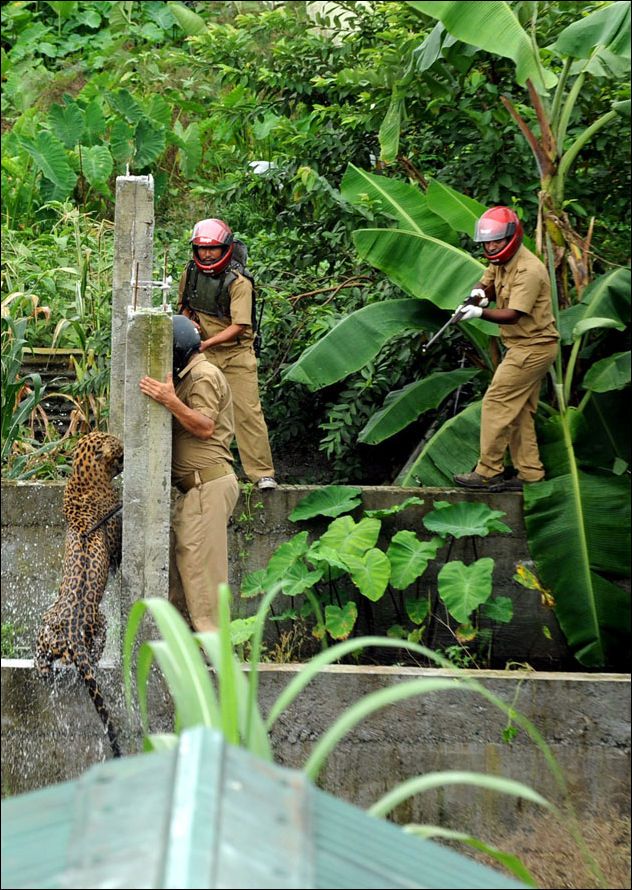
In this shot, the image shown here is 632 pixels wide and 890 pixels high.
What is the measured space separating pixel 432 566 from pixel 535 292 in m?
1.81

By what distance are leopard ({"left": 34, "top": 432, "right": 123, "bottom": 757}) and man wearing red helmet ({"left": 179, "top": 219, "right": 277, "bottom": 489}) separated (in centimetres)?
163

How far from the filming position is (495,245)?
7.55 meters

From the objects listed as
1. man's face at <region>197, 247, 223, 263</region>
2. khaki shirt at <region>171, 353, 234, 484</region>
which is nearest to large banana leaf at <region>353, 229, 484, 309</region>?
man's face at <region>197, 247, 223, 263</region>

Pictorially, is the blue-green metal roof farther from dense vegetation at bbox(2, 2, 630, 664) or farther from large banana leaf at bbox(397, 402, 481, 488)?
large banana leaf at bbox(397, 402, 481, 488)

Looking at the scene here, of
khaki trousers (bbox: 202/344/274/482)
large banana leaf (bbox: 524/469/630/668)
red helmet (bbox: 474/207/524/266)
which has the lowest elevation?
large banana leaf (bbox: 524/469/630/668)

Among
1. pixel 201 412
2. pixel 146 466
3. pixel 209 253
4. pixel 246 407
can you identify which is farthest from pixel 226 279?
pixel 146 466

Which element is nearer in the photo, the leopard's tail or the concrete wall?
the leopard's tail

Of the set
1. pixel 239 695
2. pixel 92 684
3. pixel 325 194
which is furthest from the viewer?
pixel 325 194

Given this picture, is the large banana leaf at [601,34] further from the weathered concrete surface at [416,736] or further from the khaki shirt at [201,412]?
the weathered concrete surface at [416,736]

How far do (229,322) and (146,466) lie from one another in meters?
2.23

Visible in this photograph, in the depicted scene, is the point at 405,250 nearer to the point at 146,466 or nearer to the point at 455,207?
the point at 455,207

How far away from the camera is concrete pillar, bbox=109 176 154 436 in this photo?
7863 mm

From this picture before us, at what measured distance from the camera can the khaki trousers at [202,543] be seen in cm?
657

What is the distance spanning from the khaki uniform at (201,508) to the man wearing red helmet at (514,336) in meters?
1.85
